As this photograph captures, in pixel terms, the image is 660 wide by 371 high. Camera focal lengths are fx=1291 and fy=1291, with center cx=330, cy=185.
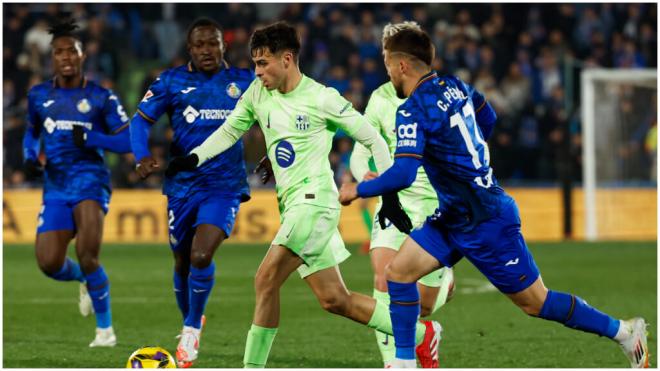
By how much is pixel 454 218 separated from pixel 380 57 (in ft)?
53.4

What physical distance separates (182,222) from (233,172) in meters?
0.48

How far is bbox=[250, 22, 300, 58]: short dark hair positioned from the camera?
7.10 metres

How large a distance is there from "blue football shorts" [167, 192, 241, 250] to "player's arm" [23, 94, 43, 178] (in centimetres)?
138

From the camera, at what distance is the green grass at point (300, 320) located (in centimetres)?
855

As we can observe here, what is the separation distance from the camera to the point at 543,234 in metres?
21.1

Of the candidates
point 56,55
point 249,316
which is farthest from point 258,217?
point 56,55

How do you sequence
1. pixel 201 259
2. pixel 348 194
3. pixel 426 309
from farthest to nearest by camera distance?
pixel 201 259 < pixel 426 309 < pixel 348 194

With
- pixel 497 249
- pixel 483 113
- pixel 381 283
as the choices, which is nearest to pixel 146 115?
pixel 381 283

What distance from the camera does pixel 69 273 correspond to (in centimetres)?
1001

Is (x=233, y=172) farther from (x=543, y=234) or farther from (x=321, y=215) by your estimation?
(x=543, y=234)

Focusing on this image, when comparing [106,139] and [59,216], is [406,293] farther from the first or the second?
[59,216]

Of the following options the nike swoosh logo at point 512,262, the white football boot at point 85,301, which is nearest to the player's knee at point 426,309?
the nike swoosh logo at point 512,262

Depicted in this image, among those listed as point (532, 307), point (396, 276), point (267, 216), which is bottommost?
point (267, 216)

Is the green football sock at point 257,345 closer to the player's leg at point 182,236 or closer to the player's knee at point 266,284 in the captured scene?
the player's knee at point 266,284
